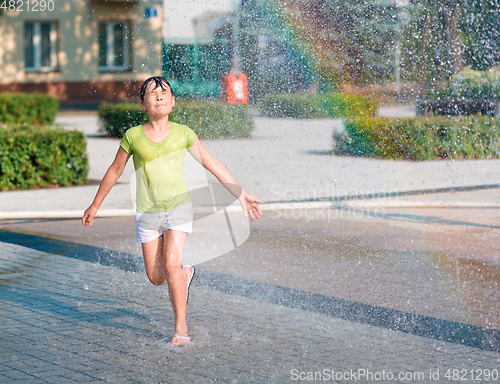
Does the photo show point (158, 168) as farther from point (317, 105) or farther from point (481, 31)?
point (317, 105)

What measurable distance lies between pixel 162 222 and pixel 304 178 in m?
8.33

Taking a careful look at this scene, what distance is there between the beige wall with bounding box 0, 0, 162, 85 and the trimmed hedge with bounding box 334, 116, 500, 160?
16955mm

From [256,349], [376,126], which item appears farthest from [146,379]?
[376,126]

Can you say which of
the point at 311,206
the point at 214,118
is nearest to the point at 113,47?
the point at 214,118

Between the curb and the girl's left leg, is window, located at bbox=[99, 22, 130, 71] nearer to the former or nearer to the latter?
the curb

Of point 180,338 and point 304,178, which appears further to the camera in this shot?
point 304,178

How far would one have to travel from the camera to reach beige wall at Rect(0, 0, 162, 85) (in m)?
30.8

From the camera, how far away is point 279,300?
17.2ft

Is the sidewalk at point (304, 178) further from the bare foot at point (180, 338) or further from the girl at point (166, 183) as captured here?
the bare foot at point (180, 338)

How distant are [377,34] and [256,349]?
803 centimetres

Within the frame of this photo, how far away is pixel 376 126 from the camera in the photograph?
12797 mm

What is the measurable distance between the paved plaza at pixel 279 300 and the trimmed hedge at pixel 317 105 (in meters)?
3.54

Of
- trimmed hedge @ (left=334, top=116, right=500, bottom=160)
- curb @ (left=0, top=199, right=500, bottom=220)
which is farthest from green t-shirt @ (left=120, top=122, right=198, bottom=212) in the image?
trimmed hedge @ (left=334, top=116, right=500, bottom=160)

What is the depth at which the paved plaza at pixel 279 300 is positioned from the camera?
3.83 meters
